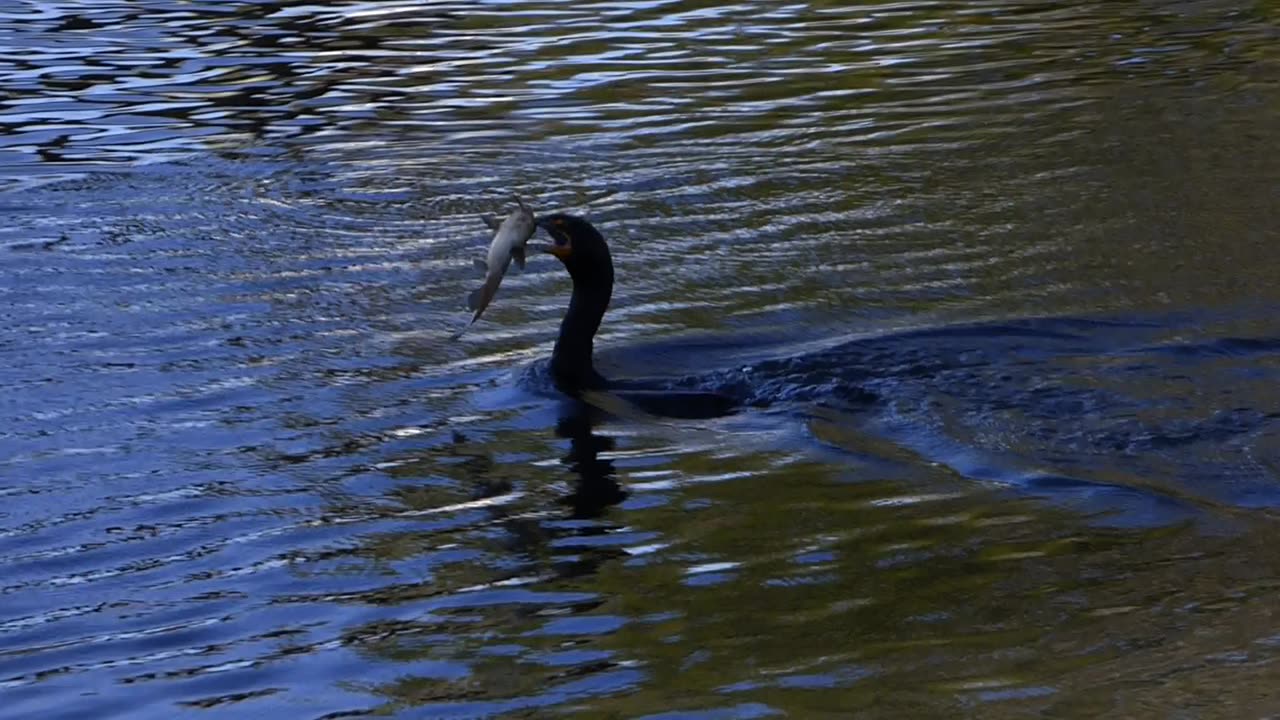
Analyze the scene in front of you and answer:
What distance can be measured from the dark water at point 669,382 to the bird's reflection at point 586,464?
0.14 ft

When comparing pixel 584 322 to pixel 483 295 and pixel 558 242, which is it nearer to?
pixel 558 242

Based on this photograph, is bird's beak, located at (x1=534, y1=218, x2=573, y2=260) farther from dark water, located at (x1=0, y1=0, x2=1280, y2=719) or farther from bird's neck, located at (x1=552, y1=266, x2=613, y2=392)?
dark water, located at (x1=0, y1=0, x2=1280, y2=719)

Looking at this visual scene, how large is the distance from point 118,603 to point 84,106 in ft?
37.3

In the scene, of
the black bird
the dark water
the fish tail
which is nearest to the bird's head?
the black bird

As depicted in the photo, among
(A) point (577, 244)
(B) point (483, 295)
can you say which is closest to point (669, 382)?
(A) point (577, 244)

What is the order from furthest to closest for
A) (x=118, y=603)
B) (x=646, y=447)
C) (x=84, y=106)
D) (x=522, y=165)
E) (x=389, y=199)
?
1. (x=84, y=106)
2. (x=522, y=165)
3. (x=389, y=199)
4. (x=646, y=447)
5. (x=118, y=603)

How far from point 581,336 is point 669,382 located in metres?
0.50

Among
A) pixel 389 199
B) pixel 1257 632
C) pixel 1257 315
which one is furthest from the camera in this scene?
pixel 389 199

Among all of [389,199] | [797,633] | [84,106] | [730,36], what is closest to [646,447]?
[797,633]

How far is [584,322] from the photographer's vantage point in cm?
955

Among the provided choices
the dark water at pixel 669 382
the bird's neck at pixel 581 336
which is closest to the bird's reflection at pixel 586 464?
the dark water at pixel 669 382

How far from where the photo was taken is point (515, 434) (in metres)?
8.90

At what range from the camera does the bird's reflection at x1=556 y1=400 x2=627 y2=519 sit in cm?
783

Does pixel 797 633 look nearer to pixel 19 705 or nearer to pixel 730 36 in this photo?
pixel 19 705
